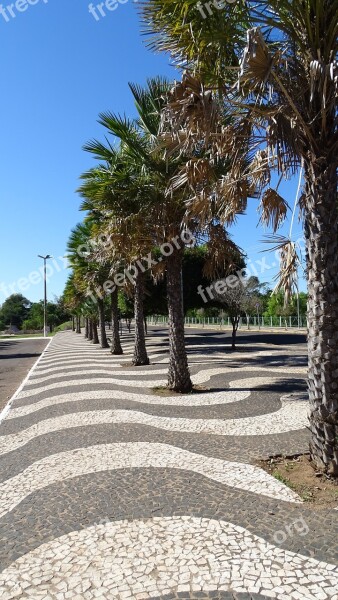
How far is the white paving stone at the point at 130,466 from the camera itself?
4.52 meters

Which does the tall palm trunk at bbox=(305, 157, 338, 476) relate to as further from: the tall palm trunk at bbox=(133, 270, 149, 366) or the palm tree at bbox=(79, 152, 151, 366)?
the tall palm trunk at bbox=(133, 270, 149, 366)

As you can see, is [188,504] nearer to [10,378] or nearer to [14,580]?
[14,580]

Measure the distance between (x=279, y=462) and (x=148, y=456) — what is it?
160 centimetres

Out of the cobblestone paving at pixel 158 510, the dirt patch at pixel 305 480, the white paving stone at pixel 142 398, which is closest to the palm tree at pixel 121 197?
the white paving stone at pixel 142 398

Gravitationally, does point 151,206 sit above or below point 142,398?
above

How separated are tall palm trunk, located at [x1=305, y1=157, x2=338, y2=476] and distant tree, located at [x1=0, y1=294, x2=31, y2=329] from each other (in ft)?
373

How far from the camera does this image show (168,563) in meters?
3.22

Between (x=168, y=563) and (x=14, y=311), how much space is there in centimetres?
12340

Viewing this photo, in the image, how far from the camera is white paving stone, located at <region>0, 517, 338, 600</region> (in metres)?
2.95

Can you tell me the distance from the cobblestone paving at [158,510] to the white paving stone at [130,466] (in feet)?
0.07

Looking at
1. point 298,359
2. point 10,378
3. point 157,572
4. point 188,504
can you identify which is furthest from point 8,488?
point 298,359

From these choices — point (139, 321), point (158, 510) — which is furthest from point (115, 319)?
point (158, 510)

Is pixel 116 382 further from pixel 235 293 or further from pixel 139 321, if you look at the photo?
pixel 235 293

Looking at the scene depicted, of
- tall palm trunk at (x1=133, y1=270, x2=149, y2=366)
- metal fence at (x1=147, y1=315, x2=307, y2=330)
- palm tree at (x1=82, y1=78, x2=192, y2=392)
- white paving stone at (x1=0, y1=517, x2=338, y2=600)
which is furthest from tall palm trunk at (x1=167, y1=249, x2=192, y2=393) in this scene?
metal fence at (x1=147, y1=315, x2=307, y2=330)
